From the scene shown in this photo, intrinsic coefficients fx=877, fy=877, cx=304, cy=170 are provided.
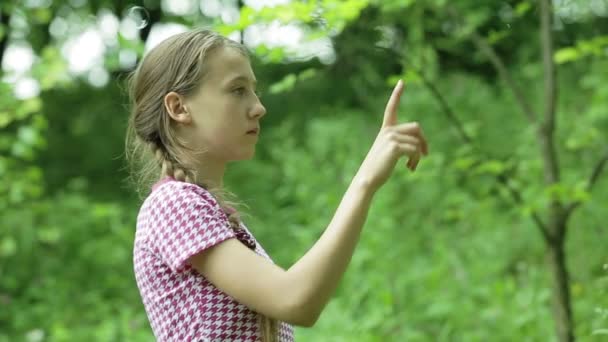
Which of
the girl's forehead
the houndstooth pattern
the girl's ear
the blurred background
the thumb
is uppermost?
the thumb

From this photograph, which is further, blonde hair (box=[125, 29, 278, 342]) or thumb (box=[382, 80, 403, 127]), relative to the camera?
blonde hair (box=[125, 29, 278, 342])

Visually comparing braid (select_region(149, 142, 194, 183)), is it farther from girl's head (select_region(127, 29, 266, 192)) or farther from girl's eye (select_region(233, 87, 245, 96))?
girl's eye (select_region(233, 87, 245, 96))

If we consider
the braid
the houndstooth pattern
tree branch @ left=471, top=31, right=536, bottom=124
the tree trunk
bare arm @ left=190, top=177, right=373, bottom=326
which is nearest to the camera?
bare arm @ left=190, top=177, right=373, bottom=326

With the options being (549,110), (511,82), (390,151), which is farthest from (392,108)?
(511,82)

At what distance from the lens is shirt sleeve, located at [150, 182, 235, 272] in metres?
1.16

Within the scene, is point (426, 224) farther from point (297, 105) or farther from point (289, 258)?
point (297, 105)

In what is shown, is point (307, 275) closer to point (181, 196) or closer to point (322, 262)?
point (322, 262)

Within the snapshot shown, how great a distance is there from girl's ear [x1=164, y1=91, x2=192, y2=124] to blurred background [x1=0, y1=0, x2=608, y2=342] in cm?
64

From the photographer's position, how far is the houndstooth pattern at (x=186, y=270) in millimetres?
1169

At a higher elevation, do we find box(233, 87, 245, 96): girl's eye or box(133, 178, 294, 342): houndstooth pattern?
box(233, 87, 245, 96): girl's eye

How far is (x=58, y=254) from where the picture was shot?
A: 5.46m

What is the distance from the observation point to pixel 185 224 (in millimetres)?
1177

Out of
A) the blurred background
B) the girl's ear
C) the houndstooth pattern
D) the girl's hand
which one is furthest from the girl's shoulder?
the blurred background

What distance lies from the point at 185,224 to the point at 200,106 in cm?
21
